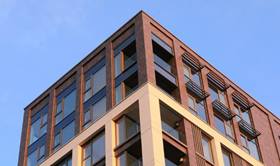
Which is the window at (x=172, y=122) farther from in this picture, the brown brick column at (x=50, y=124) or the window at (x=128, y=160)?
the brown brick column at (x=50, y=124)

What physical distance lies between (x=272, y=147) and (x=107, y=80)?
48.4 ft

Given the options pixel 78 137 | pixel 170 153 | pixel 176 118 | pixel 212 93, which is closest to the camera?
pixel 170 153

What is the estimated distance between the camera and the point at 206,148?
45125 millimetres

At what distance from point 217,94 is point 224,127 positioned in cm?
349

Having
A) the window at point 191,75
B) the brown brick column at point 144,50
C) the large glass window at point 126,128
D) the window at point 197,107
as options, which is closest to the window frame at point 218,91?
the window at point 191,75

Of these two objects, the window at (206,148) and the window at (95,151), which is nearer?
the window at (95,151)

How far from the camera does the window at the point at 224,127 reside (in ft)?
160

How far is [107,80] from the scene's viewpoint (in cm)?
4866

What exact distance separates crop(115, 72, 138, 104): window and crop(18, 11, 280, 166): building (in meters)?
0.07

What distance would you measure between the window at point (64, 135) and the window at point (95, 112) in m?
1.45

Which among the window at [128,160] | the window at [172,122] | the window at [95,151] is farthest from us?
the window at [95,151]

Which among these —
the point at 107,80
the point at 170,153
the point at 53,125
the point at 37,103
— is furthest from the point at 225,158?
the point at 37,103

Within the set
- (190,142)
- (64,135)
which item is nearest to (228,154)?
(190,142)

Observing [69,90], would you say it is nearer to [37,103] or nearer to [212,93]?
[37,103]
